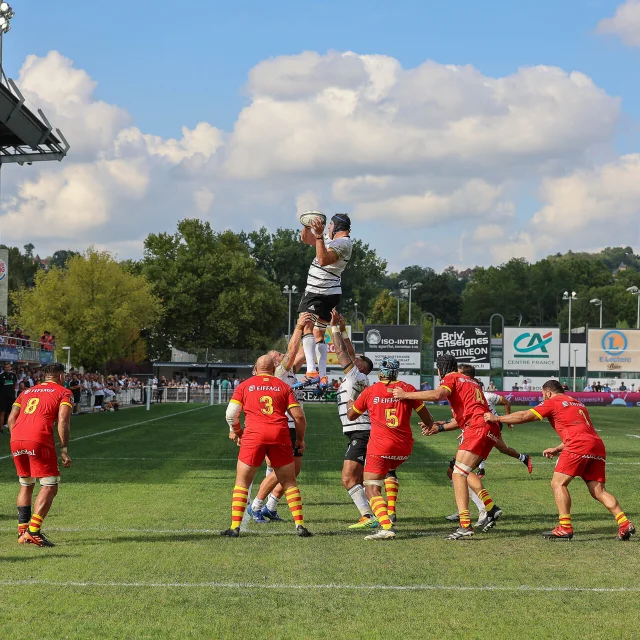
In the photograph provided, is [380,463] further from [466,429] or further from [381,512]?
[466,429]

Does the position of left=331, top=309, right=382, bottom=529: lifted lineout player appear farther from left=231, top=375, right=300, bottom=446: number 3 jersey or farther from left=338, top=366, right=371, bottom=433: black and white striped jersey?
left=231, top=375, right=300, bottom=446: number 3 jersey

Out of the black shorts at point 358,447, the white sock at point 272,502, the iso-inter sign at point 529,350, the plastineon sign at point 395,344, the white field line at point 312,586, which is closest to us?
the white field line at point 312,586

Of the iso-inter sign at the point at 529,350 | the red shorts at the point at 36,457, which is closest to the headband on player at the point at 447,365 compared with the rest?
the red shorts at the point at 36,457

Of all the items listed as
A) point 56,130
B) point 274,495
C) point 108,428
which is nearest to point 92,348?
point 56,130

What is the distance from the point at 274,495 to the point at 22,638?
20.4 feet

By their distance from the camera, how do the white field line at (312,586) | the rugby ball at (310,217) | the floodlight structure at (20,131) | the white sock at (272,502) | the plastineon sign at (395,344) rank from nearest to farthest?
the white field line at (312,586)
the rugby ball at (310,217)
the white sock at (272,502)
the floodlight structure at (20,131)
the plastineon sign at (395,344)

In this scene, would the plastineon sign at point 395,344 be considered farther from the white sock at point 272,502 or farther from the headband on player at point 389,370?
the headband on player at point 389,370

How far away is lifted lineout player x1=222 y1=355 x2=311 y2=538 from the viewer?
11.1 m

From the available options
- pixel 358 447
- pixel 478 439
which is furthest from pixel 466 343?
pixel 478 439

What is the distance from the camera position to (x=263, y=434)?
436 inches

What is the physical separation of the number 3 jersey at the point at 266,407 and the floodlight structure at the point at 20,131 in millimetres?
30549

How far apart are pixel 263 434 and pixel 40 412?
94.8 inches

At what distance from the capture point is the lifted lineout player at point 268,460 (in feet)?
38.1

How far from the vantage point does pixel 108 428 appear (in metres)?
34.1
